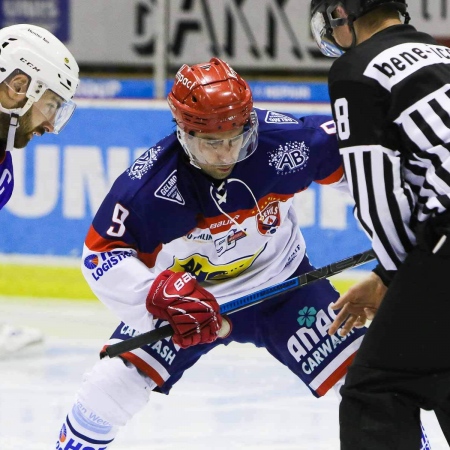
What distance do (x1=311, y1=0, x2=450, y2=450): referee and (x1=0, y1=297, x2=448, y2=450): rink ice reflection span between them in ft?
4.26

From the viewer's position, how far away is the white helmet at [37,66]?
9.85 ft

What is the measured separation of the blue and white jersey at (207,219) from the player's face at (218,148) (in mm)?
97

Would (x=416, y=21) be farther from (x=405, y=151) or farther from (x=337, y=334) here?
(x=405, y=151)

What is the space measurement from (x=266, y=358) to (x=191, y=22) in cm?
306

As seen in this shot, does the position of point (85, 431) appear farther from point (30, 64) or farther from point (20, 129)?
point (30, 64)

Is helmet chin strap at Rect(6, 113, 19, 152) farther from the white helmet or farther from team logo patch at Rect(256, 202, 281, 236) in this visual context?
team logo patch at Rect(256, 202, 281, 236)

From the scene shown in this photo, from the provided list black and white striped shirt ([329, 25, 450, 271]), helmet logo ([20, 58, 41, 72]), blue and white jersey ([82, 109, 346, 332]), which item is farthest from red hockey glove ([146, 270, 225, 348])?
helmet logo ([20, 58, 41, 72])

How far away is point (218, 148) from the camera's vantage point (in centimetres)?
269

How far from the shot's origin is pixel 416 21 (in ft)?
21.4

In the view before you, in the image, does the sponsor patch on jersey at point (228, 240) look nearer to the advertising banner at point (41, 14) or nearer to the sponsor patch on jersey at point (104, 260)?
the sponsor patch on jersey at point (104, 260)

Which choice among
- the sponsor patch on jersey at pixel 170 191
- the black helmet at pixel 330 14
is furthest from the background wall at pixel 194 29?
the black helmet at pixel 330 14

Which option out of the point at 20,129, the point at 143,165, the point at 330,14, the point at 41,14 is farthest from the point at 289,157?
the point at 41,14

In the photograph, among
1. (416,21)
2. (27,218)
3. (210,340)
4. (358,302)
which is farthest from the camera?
(416,21)

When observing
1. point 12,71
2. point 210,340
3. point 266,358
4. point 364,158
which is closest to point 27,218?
point 266,358
